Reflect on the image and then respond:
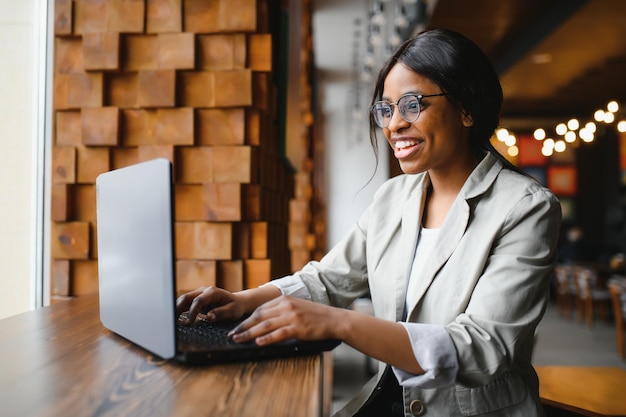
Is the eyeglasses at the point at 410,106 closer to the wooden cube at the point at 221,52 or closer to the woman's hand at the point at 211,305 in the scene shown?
the woman's hand at the point at 211,305

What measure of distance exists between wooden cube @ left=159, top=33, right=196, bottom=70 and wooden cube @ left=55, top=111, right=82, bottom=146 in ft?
1.20

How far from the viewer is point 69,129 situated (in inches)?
88.5

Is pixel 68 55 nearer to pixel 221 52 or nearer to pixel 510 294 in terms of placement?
pixel 221 52

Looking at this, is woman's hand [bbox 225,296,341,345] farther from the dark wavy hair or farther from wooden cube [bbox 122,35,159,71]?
wooden cube [bbox 122,35,159,71]

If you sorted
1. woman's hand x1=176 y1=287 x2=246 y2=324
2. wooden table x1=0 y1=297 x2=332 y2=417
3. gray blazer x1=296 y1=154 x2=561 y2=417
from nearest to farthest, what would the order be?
wooden table x1=0 y1=297 x2=332 y2=417 < gray blazer x1=296 y1=154 x2=561 y2=417 < woman's hand x1=176 y1=287 x2=246 y2=324

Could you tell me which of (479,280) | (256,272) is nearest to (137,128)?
(256,272)

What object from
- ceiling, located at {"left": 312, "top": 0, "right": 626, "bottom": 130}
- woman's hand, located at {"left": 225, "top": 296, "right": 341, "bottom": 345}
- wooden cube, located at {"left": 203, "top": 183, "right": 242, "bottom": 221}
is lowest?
woman's hand, located at {"left": 225, "top": 296, "right": 341, "bottom": 345}

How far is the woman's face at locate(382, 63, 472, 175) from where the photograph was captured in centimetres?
147

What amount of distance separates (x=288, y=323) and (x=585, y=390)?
4.86ft

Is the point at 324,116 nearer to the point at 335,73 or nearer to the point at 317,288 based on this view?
the point at 335,73

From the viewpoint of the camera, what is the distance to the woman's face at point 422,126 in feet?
4.83

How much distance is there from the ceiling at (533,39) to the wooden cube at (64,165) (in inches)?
176

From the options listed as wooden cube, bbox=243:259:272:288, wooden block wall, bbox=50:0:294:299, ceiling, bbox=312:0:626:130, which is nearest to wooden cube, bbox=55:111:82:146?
wooden block wall, bbox=50:0:294:299

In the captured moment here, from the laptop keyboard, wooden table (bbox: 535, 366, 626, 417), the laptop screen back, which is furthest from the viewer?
wooden table (bbox: 535, 366, 626, 417)
